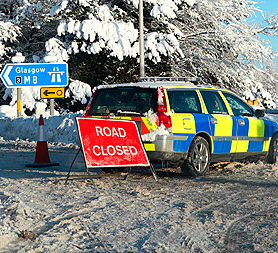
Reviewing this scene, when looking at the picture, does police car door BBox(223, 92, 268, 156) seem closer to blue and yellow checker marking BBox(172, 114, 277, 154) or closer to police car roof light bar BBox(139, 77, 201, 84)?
blue and yellow checker marking BBox(172, 114, 277, 154)

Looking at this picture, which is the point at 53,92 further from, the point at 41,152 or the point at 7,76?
the point at 41,152

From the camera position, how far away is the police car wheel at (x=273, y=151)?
10438 mm

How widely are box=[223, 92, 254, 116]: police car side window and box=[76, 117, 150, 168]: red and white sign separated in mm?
2534

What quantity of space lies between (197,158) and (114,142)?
1643 mm

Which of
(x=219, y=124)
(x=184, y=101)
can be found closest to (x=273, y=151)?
(x=219, y=124)

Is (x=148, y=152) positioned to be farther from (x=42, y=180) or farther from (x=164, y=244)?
(x=164, y=244)

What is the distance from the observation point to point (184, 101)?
870cm

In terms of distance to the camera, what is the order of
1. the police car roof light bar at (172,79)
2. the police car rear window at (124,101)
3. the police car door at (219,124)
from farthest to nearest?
the police car roof light bar at (172,79), the police car door at (219,124), the police car rear window at (124,101)

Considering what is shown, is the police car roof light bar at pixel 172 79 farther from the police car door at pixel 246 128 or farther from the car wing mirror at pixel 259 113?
the car wing mirror at pixel 259 113

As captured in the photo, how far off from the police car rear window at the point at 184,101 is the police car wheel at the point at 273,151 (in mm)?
2400

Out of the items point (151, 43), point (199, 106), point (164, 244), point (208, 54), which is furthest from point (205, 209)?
point (208, 54)

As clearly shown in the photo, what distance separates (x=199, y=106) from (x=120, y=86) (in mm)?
1479

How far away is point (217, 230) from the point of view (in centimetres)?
509

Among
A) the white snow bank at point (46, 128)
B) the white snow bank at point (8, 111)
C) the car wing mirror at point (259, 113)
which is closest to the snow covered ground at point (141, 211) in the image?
the car wing mirror at point (259, 113)
